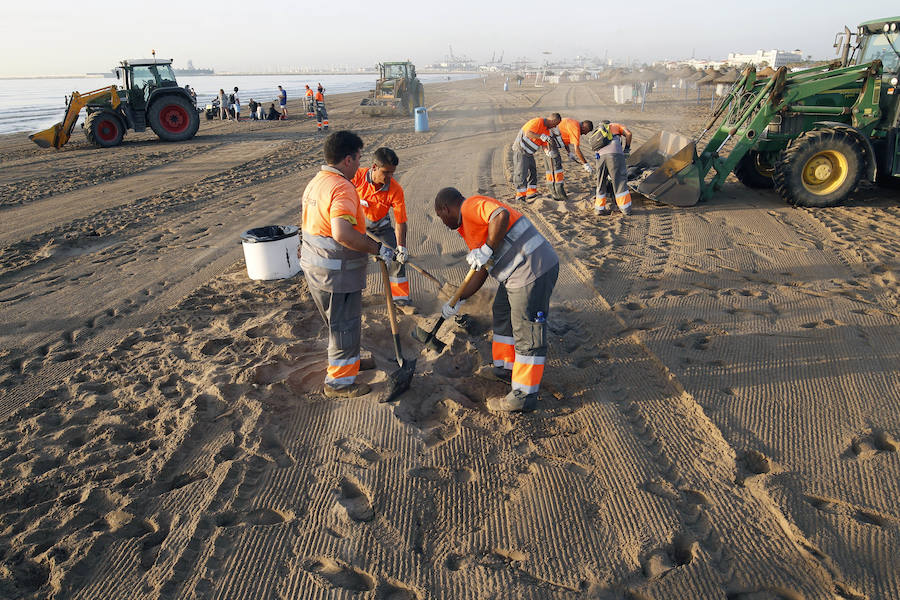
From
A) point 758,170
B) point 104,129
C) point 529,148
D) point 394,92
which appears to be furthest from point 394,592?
point 394,92

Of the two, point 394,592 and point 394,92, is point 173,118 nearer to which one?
point 394,92

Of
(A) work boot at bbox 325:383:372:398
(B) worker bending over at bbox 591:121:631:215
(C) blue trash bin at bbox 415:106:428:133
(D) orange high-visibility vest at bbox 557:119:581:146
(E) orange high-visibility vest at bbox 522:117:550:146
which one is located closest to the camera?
(A) work boot at bbox 325:383:372:398

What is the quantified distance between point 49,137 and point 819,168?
18.1 meters

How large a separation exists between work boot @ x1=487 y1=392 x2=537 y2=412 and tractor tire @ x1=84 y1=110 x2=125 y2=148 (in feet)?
54.1

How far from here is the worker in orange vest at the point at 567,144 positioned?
838cm

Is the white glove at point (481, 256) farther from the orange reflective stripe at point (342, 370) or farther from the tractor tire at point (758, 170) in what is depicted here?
the tractor tire at point (758, 170)

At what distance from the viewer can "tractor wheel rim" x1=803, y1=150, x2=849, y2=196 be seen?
7773mm

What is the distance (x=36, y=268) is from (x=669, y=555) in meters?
7.20

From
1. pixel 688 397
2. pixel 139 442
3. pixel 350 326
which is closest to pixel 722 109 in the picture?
pixel 688 397

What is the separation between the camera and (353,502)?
287 cm

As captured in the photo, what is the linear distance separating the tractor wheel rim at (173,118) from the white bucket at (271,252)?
1332cm

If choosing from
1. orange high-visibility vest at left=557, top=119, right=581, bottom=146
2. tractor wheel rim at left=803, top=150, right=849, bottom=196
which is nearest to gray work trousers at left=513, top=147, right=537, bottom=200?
orange high-visibility vest at left=557, top=119, right=581, bottom=146

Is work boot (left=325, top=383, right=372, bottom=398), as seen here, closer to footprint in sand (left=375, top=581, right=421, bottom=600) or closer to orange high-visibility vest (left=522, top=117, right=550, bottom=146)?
footprint in sand (left=375, top=581, right=421, bottom=600)

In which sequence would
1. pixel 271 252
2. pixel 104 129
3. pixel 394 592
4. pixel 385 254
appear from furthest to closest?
pixel 104 129 → pixel 271 252 → pixel 385 254 → pixel 394 592
